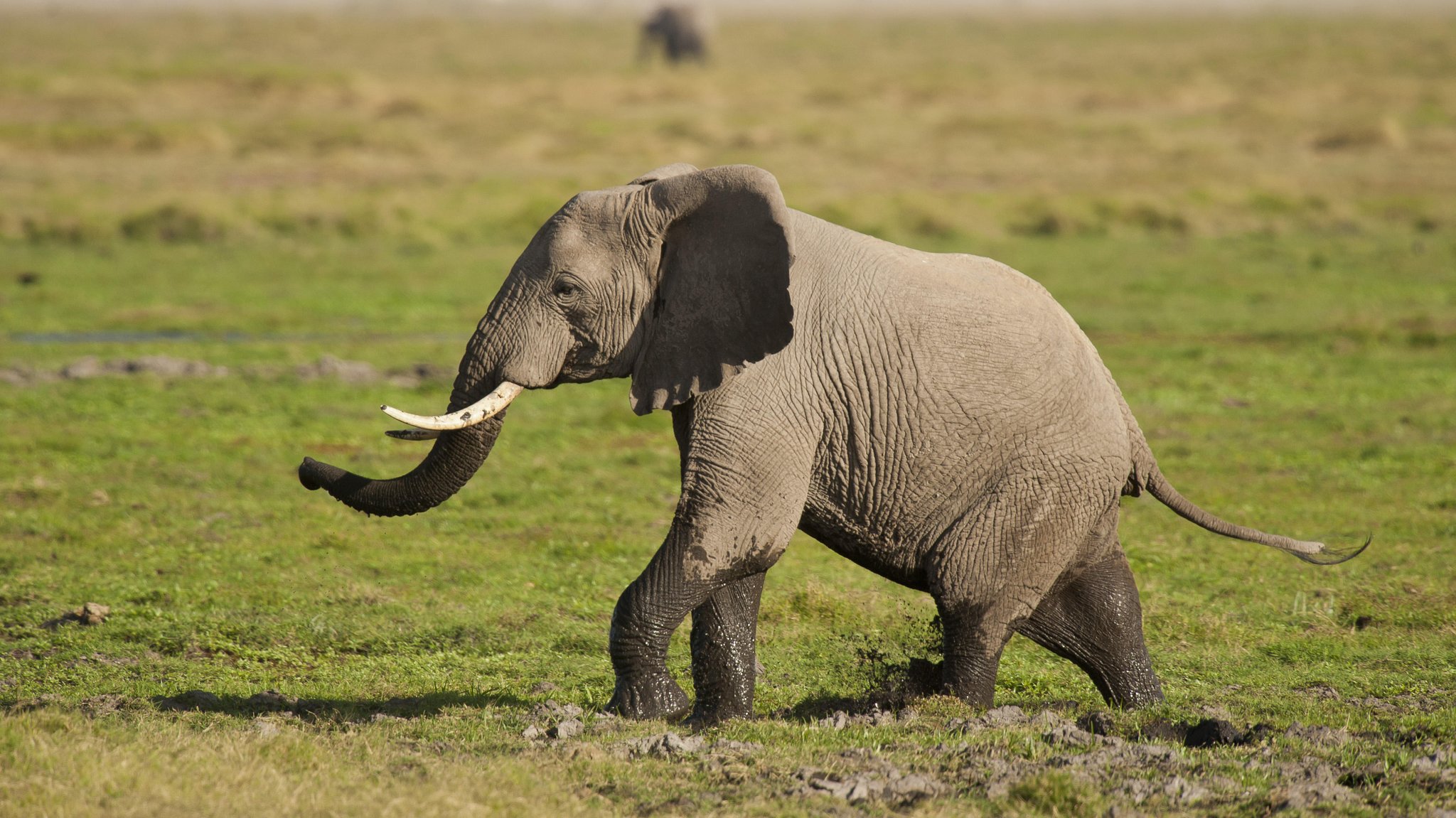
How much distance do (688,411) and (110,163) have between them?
3206cm

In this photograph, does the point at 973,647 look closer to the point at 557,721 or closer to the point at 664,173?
the point at 557,721

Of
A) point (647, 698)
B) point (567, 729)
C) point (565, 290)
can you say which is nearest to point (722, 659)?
point (647, 698)

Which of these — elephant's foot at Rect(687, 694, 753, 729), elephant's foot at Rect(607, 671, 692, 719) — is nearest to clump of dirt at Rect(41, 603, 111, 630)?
elephant's foot at Rect(607, 671, 692, 719)

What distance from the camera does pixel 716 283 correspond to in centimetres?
646

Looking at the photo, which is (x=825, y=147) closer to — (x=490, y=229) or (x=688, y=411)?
(x=490, y=229)

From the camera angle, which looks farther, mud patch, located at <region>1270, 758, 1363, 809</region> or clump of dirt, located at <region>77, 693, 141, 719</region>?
clump of dirt, located at <region>77, 693, 141, 719</region>

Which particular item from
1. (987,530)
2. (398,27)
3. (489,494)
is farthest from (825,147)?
(398,27)

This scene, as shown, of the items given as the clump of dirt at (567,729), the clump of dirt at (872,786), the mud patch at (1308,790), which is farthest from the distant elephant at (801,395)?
the mud patch at (1308,790)

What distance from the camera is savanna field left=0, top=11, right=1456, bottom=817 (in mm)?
5844

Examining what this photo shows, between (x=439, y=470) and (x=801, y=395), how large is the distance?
1.66 m

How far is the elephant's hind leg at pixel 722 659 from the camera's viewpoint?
6832 mm

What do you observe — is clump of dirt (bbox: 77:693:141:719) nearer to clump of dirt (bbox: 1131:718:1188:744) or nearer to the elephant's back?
the elephant's back

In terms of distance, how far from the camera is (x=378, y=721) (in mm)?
6883

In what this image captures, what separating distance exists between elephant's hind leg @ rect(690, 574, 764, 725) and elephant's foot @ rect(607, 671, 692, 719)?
17cm
